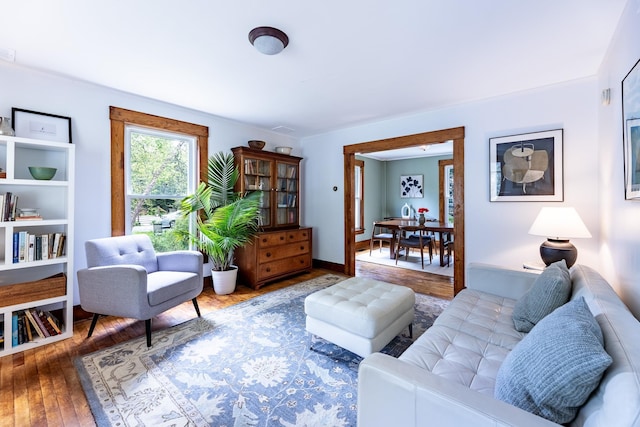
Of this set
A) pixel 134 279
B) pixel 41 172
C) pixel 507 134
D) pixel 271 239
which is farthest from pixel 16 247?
pixel 507 134

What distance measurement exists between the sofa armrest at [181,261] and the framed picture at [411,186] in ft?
19.1

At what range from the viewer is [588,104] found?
8.43 feet

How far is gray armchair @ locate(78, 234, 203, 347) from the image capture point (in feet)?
7.02

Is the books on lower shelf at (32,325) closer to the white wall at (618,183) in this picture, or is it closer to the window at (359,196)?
the white wall at (618,183)

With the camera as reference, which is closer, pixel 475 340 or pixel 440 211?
pixel 475 340

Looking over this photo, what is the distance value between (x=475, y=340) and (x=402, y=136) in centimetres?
287

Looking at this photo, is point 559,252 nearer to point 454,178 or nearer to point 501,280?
point 501,280

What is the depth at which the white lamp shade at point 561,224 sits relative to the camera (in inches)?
88.2

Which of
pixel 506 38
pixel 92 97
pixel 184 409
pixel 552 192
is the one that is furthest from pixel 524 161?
pixel 92 97

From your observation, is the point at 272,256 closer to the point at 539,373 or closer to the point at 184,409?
the point at 184,409

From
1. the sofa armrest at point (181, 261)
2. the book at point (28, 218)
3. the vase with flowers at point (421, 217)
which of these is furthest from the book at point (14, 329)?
the vase with flowers at point (421, 217)

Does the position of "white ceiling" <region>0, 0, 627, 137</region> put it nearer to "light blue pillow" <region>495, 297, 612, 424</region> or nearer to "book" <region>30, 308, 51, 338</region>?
"light blue pillow" <region>495, 297, 612, 424</region>

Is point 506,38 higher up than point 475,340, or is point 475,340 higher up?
point 506,38

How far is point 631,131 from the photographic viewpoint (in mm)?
1512
